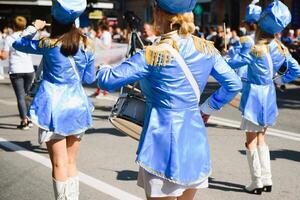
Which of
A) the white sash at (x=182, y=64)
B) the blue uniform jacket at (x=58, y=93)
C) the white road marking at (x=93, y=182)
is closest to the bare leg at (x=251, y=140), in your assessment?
the white road marking at (x=93, y=182)

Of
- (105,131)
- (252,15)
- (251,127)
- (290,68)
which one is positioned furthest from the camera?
(105,131)

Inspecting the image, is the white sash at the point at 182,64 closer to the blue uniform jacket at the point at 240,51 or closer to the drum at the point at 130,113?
the drum at the point at 130,113

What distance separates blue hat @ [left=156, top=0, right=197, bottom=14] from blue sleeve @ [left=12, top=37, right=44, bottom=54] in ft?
5.79

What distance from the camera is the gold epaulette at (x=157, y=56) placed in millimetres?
2932

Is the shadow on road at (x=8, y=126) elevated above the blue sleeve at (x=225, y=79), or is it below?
below

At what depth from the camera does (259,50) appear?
5.25 metres

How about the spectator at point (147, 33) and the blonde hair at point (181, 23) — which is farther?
the spectator at point (147, 33)

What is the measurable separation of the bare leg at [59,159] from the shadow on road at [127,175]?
63.7 inches

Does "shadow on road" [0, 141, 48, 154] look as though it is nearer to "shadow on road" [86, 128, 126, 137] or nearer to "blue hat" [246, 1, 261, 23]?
"shadow on road" [86, 128, 126, 137]

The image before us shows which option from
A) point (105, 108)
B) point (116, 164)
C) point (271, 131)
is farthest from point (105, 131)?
point (271, 131)

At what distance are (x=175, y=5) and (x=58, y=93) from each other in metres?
1.87

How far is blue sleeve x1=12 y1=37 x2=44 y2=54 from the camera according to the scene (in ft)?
14.6

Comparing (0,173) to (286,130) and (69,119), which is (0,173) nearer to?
(69,119)

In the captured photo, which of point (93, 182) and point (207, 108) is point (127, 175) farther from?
point (207, 108)
